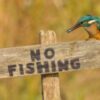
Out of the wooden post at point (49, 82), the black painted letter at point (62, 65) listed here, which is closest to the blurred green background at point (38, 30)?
the wooden post at point (49, 82)

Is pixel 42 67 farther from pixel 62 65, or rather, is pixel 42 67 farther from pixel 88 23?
pixel 88 23

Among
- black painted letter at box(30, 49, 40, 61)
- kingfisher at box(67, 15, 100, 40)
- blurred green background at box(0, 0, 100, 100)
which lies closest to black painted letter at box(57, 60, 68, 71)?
black painted letter at box(30, 49, 40, 61)

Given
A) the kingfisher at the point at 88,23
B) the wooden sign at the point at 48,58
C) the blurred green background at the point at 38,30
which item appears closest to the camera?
the wooden sign at the point at 48,58

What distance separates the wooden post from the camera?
419 centimetres

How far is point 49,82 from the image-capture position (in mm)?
4238

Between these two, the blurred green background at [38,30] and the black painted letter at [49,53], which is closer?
the black painted letter at [49,53]

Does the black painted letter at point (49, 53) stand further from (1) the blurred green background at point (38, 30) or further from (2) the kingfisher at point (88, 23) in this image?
(1) the blurred green background at point (38, 30)

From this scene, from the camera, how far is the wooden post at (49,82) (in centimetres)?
419

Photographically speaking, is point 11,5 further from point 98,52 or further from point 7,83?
point 98,52

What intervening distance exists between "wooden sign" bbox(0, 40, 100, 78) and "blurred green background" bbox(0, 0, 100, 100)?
82.7 inches

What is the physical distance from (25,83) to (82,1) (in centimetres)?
118

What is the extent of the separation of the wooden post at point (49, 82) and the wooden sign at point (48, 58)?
0.06 metres

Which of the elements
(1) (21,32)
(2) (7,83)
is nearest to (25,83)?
(2) (7,83)

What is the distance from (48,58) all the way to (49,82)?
186 mm
